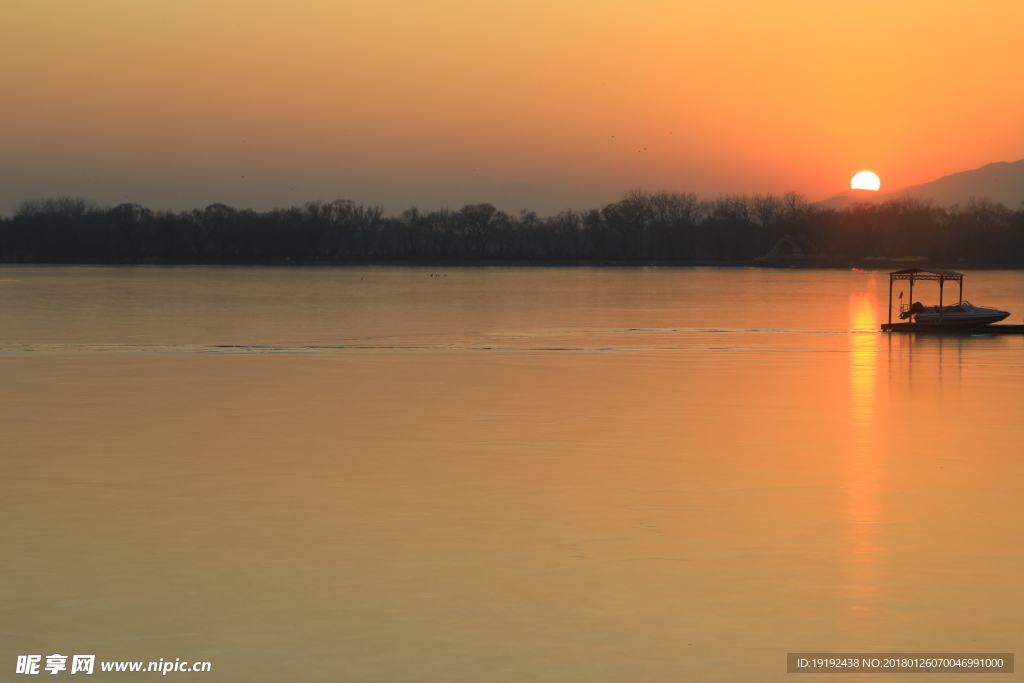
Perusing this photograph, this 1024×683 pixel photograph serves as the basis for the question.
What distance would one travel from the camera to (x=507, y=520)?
9.59 metres

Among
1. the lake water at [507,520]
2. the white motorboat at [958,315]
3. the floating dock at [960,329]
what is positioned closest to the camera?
the lake water at [507,520]

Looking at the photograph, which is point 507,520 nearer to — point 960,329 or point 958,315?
point 960,329

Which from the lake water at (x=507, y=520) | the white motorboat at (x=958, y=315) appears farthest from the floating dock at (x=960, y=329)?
the lake water at (x=507, y=520)

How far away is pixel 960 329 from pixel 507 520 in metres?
31.0

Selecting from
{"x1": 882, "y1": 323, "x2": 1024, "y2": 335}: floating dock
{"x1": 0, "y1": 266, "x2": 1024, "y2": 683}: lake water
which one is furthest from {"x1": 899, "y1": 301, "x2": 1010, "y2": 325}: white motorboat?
{"x1": 0, "y1": 266, "x2": 1024, "y2": 683}: lake water

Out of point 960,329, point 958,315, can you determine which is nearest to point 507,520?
point 960,329

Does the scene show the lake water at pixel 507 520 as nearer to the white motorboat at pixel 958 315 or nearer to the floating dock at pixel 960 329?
the floating dock at pixel 960 329

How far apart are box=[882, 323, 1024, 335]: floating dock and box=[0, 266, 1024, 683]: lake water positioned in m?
14.5

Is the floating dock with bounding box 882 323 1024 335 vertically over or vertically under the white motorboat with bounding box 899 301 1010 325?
under

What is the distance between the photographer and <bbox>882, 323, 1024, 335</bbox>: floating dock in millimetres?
36688

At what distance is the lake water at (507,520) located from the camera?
6.61 metres

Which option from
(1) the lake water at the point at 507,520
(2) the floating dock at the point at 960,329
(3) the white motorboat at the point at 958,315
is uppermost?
(1) the lake water at the point at 507,520

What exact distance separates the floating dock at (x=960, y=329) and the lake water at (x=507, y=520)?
47.5ft

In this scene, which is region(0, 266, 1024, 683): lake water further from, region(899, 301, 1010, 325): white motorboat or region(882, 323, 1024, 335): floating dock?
region(899, 301, 1010, 325): white motorboat
